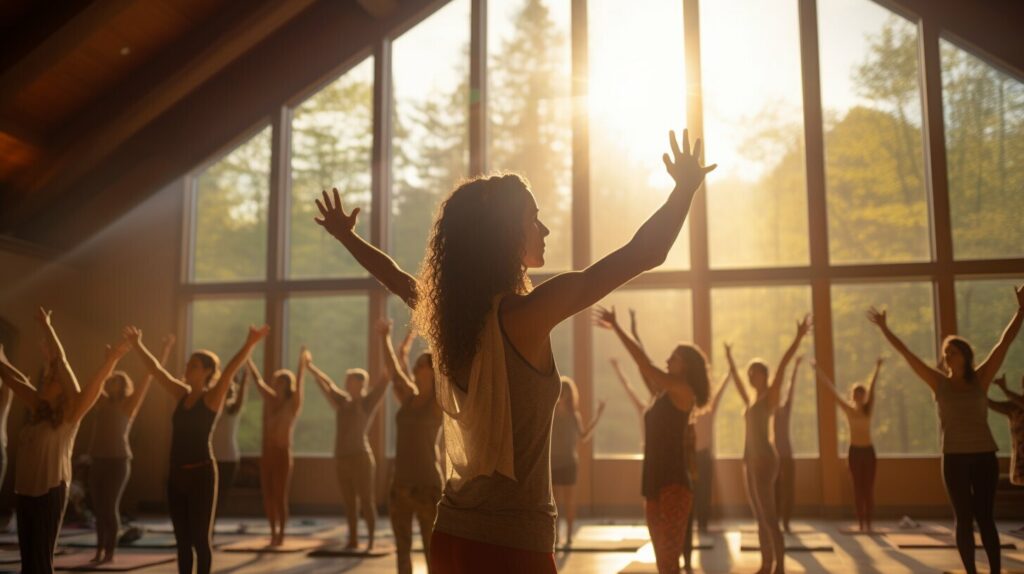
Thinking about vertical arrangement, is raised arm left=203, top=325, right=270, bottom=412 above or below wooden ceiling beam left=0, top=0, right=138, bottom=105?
below

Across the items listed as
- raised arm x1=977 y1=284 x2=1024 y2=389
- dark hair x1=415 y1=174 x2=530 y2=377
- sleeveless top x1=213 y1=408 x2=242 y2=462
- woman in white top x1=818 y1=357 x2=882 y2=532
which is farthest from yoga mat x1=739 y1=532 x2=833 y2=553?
dark hair x1=415 y1=174 x2=530 y2=377

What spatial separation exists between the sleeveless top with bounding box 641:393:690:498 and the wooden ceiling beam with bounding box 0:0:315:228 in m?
8.02

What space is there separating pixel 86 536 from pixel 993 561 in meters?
7.99

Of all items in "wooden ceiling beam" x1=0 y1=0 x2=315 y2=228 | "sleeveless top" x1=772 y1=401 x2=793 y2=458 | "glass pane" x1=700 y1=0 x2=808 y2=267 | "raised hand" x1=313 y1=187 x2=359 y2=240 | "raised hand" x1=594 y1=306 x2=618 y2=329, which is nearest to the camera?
"raised hand" x1=313 y1=187 x2=359 y2=240

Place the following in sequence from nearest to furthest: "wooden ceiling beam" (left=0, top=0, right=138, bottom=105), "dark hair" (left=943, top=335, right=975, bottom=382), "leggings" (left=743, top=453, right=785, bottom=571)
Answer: "dark hair" (left=943, top=335, right=975, bottom=382) → "leggings" (left=743, top=453, right=785, bottom=571) → "wooden ceiling beam" (left=0, top=0, right=138, bottom=105)

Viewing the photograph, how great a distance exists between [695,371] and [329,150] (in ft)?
28.5

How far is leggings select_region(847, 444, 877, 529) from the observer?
30.9 feet

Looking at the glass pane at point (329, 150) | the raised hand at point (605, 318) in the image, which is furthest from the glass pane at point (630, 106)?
the raised hand at point (605, 318)

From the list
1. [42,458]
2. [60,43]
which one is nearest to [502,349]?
[42,458]

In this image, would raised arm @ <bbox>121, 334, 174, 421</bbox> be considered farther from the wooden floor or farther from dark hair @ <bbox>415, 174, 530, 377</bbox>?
dark hair @ <bbox>415, 174, 530, 377</bbox>

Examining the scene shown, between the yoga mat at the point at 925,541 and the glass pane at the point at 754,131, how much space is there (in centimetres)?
373

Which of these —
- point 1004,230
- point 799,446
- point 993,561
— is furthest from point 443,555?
point 1004,230

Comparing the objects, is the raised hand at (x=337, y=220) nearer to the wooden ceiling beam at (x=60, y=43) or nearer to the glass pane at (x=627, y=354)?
the wooden ceiling beam at (x=60, y=43)

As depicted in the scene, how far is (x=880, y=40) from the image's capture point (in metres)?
12.0
